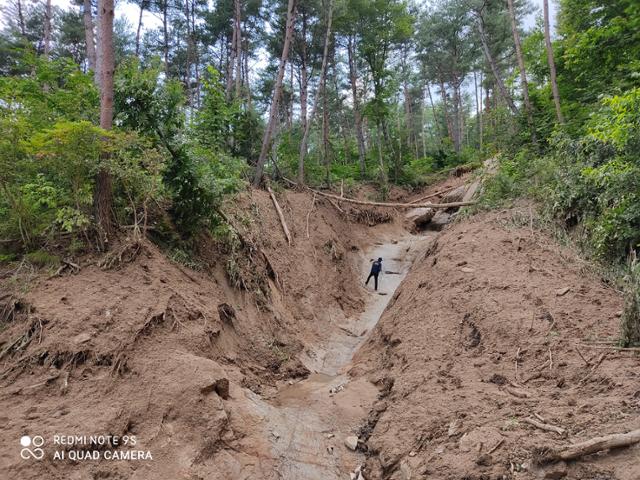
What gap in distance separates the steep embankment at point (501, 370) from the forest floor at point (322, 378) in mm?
19

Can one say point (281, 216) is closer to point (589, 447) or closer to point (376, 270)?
point (376, 270)

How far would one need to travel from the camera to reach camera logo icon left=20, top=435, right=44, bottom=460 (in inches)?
124

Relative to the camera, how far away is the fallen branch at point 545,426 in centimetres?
301

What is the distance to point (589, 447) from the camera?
262 centimetres

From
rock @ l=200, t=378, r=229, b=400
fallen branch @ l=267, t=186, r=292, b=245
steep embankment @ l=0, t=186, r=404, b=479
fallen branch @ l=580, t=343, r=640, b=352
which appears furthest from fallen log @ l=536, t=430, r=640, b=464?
fallen branch @ l=267, t=186, r=292, b=245

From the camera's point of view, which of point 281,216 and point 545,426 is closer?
point 545,426

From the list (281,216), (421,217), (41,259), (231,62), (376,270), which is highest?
(231,62)

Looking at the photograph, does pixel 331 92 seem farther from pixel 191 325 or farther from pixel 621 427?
pixel 621 427

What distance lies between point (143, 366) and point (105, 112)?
3.88m

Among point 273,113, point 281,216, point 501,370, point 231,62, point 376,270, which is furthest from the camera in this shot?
point 231,62

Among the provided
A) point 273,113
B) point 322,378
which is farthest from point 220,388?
point 273,113

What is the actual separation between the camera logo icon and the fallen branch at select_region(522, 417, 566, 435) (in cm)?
423

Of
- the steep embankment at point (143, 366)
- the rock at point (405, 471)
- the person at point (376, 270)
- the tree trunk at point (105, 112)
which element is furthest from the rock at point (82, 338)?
the person at point (376, 270)

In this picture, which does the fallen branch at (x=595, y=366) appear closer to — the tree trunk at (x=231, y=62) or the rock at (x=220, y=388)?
the rock at (x=220, y=388)
